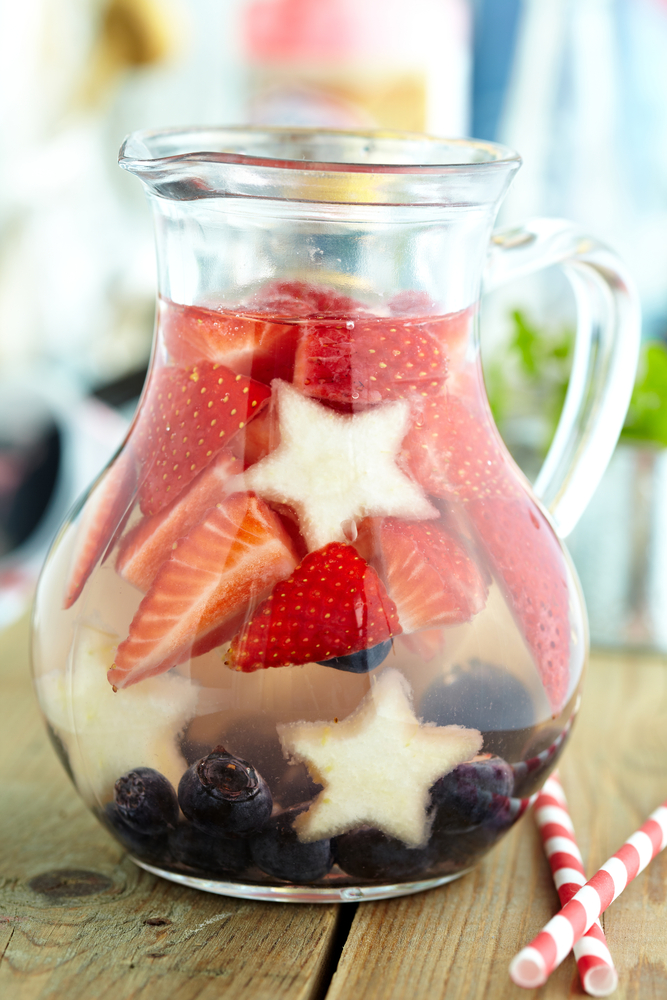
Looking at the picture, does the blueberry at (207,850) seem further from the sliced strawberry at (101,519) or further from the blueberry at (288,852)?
the sliced strawberry at (101,519)

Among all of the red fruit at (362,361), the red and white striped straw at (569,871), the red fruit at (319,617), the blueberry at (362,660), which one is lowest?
the red and white striped straw at (569,871)

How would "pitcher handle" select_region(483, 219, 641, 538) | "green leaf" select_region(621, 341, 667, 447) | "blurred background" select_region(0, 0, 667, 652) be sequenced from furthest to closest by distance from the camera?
"blurred background" select_region(0, 0, 667, 652)
"green leaf" select_region(621, 341, 667, 447)
"pitcher handle" select_region(483, 219, 641, 538)

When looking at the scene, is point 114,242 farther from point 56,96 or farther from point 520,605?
point 520,605

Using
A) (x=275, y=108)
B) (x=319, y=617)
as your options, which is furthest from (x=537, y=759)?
(x=275, y=108)

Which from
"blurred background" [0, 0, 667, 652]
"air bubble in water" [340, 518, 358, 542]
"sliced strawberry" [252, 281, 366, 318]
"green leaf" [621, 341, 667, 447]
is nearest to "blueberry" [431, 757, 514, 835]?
"air bubble in water" [340, 518, 358, 542]

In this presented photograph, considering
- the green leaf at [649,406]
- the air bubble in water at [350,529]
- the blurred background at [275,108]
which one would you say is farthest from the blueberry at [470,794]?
the blurred background at [275,108]

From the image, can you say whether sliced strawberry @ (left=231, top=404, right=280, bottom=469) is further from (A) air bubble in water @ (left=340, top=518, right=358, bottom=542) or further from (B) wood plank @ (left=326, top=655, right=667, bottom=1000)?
(B) wood plank @ (left=326, top=655, right=667, bottom=1000)

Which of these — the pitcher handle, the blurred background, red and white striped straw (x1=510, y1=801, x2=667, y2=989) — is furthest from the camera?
the blurred background

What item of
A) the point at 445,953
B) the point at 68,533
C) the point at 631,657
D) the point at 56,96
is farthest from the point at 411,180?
the point at 56,96
